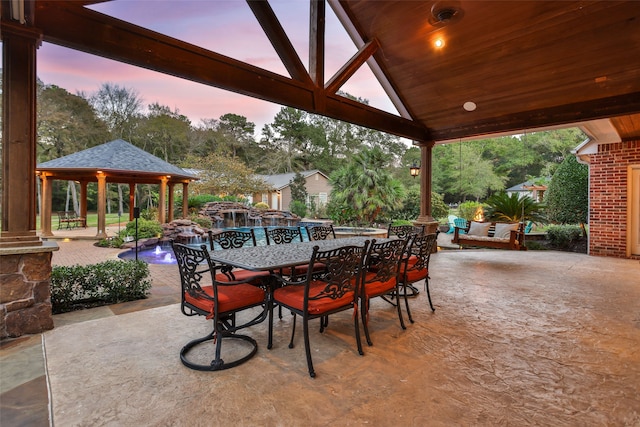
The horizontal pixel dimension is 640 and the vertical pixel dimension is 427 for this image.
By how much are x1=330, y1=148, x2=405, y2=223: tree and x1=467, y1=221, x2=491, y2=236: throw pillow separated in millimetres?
3426

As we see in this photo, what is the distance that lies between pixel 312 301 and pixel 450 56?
172 inches

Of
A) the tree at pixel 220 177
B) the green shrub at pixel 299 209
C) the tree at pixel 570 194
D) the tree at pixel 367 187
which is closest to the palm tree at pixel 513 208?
the tree at pixel 570 194

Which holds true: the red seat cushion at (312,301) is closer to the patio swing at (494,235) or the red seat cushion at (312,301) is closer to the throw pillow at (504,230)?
the patio swing at (494,235)

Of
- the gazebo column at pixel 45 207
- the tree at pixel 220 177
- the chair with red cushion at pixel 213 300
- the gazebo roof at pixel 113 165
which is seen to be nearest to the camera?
the chair with red cushion at pixel 213 300

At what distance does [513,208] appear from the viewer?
8922 millimetres

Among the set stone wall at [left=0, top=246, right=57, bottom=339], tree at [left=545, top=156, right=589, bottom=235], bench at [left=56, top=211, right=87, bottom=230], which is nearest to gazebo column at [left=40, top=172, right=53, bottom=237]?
bench at [left=56, top=211, right=87, bottom=230]

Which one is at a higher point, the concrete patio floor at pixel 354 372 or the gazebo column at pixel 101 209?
the gazebo column at pixel 101 209

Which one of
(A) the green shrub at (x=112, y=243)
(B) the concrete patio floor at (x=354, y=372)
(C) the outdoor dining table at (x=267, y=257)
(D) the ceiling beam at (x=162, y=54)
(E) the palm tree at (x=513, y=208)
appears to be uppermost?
(D) the ceiling beam at (x=162, y=54)

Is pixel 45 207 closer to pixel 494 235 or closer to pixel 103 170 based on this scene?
pixel 103 170

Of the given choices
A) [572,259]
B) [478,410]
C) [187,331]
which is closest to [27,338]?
[187,331]

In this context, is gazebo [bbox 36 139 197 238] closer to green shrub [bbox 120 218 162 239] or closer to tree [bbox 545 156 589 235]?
green shrub [bbox 120 218 162 239]

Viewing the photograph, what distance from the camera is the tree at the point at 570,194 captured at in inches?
362

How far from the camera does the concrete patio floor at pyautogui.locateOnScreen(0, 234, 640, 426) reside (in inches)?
72.6

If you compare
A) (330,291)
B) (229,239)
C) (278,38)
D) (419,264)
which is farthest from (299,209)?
(330,291)
